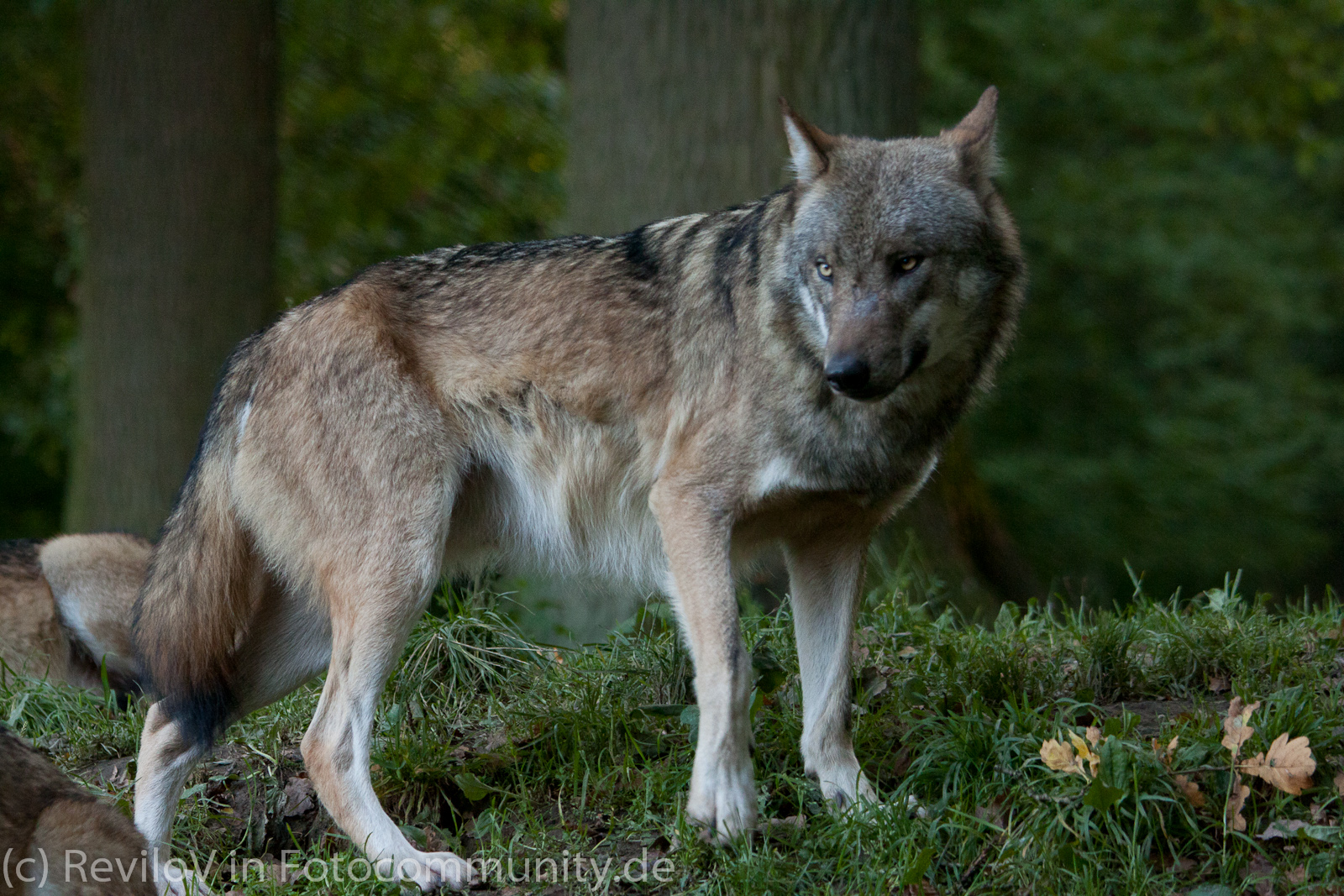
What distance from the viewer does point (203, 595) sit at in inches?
183

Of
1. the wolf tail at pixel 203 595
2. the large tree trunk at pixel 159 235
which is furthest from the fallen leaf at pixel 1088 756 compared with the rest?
the large tree trunk at pixel 159 235

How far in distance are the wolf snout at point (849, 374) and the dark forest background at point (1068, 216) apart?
27.2 ft

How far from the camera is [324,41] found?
1295 cm

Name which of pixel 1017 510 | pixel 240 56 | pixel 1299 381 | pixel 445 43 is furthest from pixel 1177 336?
pixel 240 56

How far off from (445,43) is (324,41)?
126 cm

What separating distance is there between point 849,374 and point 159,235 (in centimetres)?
629

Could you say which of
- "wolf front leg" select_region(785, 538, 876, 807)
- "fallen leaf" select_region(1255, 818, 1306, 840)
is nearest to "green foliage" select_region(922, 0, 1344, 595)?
"wolf front leg" select_region(785, 538, 876, 807)

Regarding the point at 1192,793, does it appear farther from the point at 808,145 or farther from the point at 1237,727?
the point at 808,145

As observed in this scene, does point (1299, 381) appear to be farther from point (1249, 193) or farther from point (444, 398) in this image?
point (444, 398)

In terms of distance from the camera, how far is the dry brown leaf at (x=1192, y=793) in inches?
148

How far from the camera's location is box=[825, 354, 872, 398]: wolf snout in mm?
3799

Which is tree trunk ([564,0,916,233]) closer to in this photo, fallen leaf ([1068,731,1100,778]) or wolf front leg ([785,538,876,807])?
wolf front leg ([785,538,876,807])

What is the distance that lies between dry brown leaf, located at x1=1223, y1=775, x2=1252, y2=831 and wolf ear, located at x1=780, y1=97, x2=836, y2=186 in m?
2.24

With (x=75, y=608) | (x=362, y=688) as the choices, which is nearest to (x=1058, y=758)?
(x=362, y=688)
